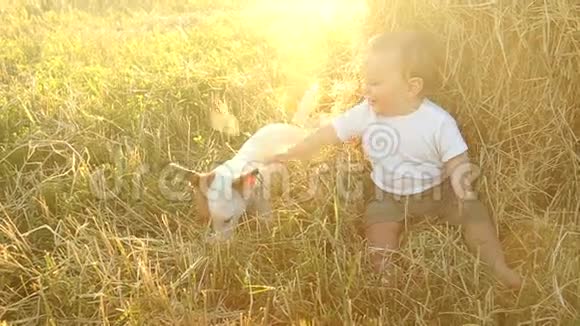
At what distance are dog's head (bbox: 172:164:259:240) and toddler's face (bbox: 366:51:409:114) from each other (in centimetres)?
59

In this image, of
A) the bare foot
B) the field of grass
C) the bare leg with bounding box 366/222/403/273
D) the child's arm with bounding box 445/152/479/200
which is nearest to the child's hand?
the field of grass

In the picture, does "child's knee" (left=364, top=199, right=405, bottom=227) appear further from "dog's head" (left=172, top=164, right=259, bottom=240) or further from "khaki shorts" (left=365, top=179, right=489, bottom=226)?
"dog's head" (left=172, top=164, right=259, bottom=240)

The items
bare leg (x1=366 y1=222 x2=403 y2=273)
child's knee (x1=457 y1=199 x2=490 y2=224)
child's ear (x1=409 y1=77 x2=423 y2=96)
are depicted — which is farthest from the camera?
child's ear (x1=409 y1=77 x2=423 y2=96)

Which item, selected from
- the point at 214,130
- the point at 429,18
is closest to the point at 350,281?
the point at 429,18

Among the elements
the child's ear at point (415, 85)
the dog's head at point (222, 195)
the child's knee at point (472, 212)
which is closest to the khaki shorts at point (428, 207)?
the child's knee at point (472, 212)

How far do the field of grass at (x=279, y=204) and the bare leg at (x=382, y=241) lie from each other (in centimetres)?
6

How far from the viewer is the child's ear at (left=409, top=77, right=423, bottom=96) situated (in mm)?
2838

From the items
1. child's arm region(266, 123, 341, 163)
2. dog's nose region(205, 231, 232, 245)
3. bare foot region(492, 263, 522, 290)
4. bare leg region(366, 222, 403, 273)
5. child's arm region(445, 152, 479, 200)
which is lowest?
bare foot region(492, 263, 522, 290)

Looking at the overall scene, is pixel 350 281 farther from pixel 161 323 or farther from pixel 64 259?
pixel 64 259

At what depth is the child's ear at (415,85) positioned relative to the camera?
2838 millimetres

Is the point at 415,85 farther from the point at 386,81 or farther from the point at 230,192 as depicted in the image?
the point at 230,192

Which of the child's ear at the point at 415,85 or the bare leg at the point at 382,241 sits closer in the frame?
the bare leg at the point at 382,241

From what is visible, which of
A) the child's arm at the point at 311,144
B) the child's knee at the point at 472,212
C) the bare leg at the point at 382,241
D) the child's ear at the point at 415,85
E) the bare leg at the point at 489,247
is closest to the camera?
the bare leg at the point at 489,247

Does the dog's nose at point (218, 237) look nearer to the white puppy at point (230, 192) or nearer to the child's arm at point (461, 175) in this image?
the white puppy at point (230, 192)
